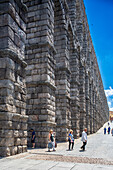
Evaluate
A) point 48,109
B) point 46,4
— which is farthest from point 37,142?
point 46,4

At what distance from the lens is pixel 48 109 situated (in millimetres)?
11758

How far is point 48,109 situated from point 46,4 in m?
6.50

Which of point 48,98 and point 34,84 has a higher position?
point 34,84

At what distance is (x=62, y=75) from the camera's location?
15.5m

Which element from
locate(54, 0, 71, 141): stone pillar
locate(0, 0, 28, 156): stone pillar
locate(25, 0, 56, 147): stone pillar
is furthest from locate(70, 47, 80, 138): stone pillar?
locate(0, 0, 28, 156): stone pillar

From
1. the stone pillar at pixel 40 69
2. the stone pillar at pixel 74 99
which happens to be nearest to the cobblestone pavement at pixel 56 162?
the stone pillar at pixel 40 69

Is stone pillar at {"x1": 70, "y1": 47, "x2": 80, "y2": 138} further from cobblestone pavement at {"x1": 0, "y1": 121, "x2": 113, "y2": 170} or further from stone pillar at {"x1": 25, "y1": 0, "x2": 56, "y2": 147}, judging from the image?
cobblestone pavement at {"x1": 0, "y1": 121, "x2": 113, "y2": 170}

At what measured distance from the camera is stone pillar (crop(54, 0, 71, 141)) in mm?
15148

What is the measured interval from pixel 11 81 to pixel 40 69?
4.17 metres

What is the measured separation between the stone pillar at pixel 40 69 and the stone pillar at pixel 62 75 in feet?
8.87

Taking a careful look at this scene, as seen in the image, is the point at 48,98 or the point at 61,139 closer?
the point at 48,98

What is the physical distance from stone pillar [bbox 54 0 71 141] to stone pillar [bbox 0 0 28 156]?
21.4 ft

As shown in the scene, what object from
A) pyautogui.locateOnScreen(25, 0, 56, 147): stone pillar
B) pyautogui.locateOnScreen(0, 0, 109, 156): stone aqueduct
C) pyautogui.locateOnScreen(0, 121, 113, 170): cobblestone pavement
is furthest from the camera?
pyautogui.locateOnScreen(25, 0, 56, 147): stone pillar

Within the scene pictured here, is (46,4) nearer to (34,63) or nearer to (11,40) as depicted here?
(34,63)
